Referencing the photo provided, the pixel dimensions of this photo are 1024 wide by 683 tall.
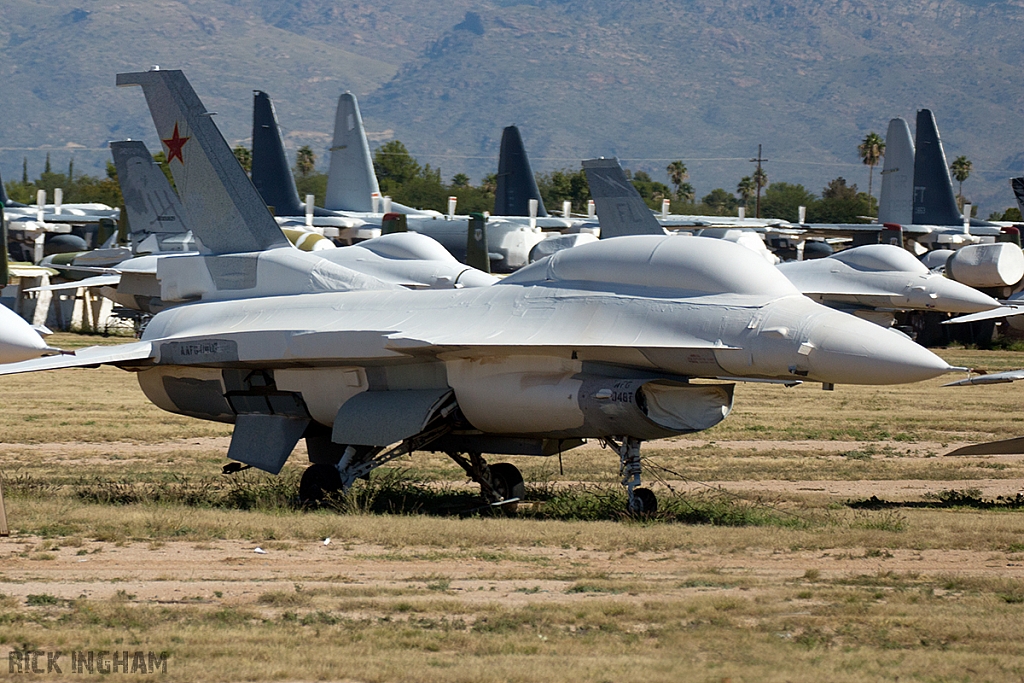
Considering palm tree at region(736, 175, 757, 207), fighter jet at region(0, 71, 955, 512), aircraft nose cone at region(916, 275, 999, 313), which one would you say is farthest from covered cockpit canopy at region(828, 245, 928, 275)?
palm tree at region(736, 175, 757, 207)

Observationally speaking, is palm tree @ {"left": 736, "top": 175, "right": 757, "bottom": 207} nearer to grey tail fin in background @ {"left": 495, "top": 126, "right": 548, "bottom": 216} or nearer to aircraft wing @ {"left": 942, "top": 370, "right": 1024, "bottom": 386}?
grey tail fin in background @ {"left": 495, "top": 126, "right": 548, "bottom": 216}

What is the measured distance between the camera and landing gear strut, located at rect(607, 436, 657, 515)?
476 inches

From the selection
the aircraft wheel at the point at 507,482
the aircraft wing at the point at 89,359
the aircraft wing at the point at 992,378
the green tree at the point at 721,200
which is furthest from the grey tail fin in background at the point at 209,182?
the green tree at the point at 721,200

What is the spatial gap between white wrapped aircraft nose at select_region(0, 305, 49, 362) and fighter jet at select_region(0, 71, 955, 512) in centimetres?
266

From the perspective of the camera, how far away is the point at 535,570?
9.55 metres

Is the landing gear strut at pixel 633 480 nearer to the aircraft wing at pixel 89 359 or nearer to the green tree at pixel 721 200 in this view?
the aircraft wing at pixel 89 359

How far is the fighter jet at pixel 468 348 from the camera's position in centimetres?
1122

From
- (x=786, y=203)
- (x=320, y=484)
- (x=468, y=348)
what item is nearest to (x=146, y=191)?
(x=320, y=484)

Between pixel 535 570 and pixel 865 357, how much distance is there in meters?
3.38

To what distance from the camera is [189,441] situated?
1892 centimetres

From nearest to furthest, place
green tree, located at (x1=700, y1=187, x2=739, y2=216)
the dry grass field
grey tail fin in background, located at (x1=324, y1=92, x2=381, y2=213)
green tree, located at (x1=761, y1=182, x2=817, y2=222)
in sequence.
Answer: the dry grass field
grey tail fin in background, located at (x1=324, y1=92, x2=381, y2=213)
green tree, located at (x1=761, y1=182, x2=817, y2=222)
green tree, located at (x1=700, y1=187, x2=739, y2=216)

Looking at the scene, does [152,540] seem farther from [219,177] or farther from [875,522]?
[875,522]

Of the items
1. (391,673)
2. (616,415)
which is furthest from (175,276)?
(391,673)

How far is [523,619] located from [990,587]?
341 cm
